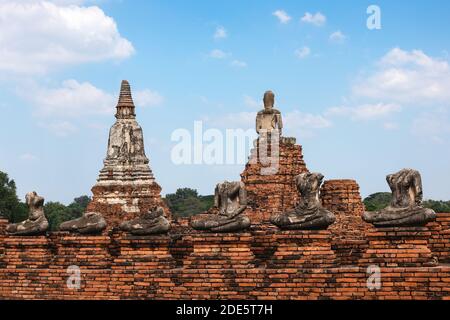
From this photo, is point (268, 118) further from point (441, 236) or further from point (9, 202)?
point (9, 202)

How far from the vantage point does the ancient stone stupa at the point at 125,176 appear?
3216cm

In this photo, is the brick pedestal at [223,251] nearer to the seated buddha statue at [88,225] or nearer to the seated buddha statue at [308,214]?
the seated buddha statue at [308,214]

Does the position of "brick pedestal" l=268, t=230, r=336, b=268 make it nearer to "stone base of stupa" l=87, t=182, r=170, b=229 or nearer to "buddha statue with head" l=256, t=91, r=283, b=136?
"buddha statue with head" l=256, t=91, r=283, b=136

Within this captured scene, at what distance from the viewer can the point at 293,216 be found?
42.8ft

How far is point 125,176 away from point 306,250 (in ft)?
67.2

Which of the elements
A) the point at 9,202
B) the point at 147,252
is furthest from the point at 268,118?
the point at 9,202

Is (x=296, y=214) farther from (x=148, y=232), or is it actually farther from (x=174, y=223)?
(x=174, y=223)

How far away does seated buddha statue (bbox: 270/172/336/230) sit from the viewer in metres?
12.9

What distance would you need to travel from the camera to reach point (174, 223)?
18922mm

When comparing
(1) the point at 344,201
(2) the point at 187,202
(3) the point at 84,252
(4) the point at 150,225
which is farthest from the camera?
(2) the point at 187,202

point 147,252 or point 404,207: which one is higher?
point 404,207

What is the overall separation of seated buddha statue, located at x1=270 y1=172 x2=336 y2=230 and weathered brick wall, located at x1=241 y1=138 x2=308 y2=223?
8.35m

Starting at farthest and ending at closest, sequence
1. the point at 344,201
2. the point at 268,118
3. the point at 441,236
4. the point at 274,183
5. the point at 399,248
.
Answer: the point at 268,118, the point at 274,183, the point at 344,201, the point at 441,236, the point at 399,248
